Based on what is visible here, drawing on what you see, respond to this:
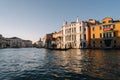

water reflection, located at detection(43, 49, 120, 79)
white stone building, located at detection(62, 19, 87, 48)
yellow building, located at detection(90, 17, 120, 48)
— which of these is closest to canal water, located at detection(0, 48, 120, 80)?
water reflection, located at detection(43, 49, 120, 79)

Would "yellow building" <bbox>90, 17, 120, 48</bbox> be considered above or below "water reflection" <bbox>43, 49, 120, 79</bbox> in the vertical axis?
above

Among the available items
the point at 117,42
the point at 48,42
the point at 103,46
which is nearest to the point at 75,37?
the point at 103,46

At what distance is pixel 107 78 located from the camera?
10648 millimetres

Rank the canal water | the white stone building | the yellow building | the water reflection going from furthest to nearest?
the white stone building → the yellow building → the water reflection → the canal water

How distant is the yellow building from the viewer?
60069 millimetres

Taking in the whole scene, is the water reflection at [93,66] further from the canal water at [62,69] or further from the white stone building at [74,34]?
the white stone building at [74,34]

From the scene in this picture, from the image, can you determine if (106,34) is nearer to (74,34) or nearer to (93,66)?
(74,34)

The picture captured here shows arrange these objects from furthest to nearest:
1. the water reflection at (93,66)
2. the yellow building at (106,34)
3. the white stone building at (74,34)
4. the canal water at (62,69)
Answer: the white stone building at (74,34) → the yellow building at (106,34) → the water reflection at (93,66) → the canal water at (62,69)

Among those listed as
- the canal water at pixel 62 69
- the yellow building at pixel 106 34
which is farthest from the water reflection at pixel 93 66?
the yellow building at pixel 106 34

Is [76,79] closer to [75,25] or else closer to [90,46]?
[90,46]

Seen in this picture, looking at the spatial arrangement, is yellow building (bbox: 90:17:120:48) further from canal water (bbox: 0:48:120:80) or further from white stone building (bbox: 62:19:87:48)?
canal water (bbox: 0:48:120:80)

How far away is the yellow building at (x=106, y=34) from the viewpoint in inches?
2365

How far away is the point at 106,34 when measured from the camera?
63.2 metres

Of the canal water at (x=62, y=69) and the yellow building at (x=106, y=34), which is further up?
the yellow building at (x=106, y=34)
